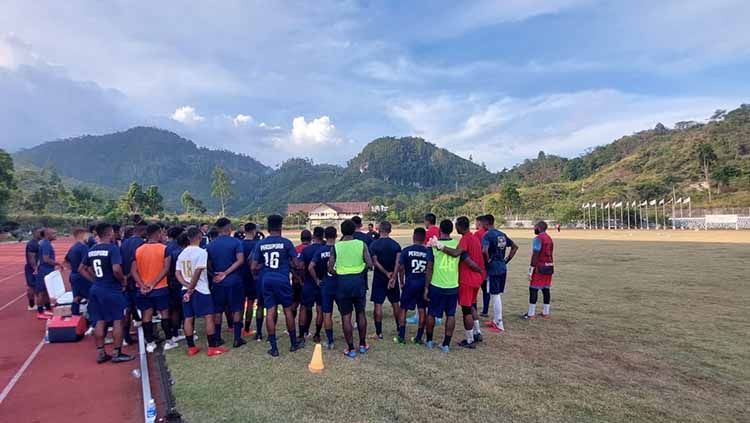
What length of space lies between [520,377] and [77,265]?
26.3ft

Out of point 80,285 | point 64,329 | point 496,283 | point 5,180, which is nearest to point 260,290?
point 64,329

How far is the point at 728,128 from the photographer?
109312 mm

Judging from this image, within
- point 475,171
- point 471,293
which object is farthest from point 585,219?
point 475,171

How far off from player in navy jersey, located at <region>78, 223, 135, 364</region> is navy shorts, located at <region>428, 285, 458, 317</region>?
5.13 metres

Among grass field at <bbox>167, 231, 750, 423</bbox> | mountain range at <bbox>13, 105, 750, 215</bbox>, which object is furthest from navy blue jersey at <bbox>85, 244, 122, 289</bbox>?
mountain range at <bbox>13, 105, 750, 215</bbox>

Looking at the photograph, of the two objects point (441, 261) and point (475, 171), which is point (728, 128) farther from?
point (441, 261)

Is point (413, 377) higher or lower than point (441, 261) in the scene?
lower

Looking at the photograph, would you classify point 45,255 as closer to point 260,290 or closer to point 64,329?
point 64,329

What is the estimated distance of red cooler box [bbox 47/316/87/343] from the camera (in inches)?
310

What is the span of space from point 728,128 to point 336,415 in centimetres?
14370

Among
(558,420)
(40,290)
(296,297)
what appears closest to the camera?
(558,420)

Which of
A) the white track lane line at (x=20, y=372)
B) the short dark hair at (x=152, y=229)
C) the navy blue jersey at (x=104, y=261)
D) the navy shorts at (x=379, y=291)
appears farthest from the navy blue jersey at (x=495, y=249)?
the white track lane line at (x=20, y=372)

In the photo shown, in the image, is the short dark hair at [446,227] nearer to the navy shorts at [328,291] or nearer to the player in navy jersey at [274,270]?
the navy shorts at [328,291]

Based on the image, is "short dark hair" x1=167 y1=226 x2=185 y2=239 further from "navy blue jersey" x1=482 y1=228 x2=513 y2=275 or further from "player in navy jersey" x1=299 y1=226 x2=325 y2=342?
"navy blue jersey" x1=482 y1=228 x2=513 y2=275
